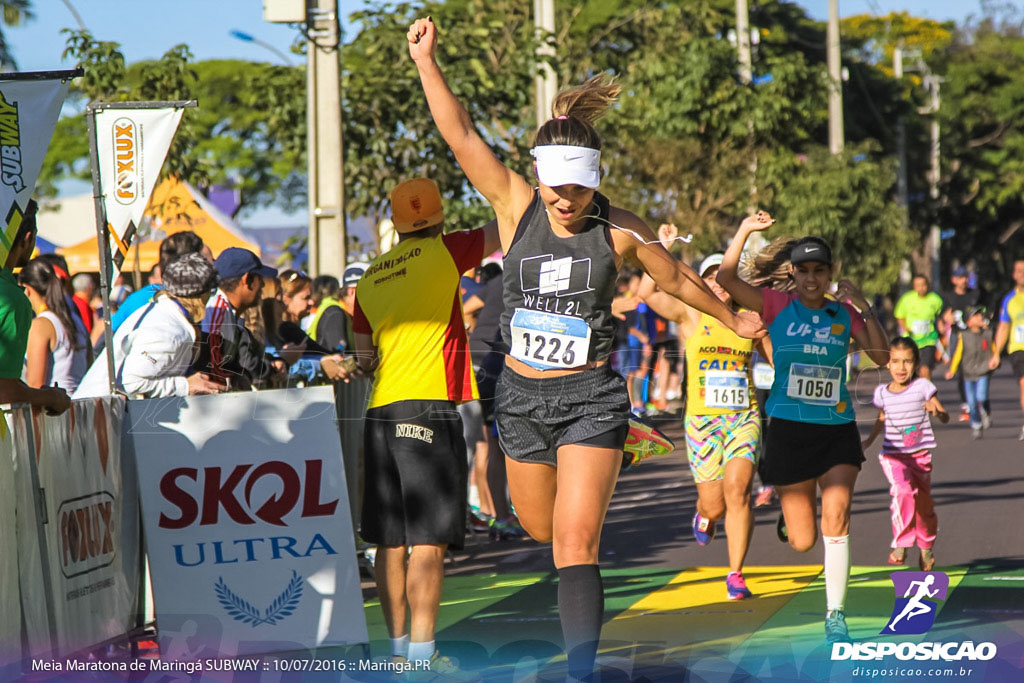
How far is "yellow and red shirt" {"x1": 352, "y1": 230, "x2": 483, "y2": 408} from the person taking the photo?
605cm

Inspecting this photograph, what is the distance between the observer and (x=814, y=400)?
7008mm

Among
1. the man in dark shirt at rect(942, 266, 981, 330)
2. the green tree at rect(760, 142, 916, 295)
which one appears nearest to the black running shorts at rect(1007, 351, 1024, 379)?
the man in dark shirt at rect(942, 266, 981, 330)

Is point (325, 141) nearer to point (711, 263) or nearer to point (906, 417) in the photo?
point (711, 263)

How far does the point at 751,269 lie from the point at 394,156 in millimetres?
8008

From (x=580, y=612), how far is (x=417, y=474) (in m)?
1.36

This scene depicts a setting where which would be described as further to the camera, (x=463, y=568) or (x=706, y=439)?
(x=463, y=568)

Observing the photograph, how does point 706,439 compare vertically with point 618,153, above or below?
below

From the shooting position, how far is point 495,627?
734 cm

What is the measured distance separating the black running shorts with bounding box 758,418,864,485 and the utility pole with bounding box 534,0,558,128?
1039 cm

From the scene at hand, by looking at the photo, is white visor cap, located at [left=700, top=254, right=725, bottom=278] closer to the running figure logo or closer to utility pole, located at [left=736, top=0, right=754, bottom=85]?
the running figure logo

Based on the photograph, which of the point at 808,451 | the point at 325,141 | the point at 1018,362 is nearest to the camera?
the point at 808,451

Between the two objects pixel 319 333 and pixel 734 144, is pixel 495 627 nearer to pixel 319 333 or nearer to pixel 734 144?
pixel 319 333

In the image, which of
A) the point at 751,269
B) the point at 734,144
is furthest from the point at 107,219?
the point at 734,144

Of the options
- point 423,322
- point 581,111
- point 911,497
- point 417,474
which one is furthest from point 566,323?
point 911,497
